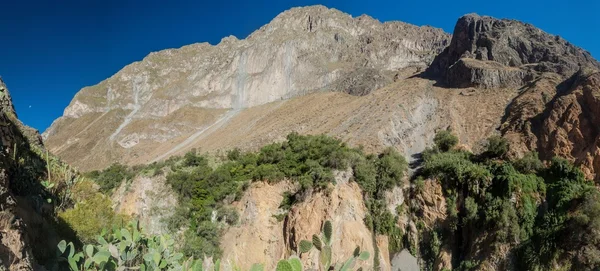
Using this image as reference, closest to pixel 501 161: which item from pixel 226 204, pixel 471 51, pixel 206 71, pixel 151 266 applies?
pixel 226 204

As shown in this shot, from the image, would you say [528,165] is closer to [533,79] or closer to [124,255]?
[533,79]

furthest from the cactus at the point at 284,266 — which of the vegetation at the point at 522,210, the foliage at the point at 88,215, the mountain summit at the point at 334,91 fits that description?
the mountain summit at the point at 334,91

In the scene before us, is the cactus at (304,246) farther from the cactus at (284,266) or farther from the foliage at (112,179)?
the foliage at (112,179)

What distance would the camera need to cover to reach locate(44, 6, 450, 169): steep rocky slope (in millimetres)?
66438

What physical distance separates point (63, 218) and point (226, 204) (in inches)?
379

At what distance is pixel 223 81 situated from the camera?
82312 millimetres

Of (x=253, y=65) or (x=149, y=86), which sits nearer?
(x=253, y=65)

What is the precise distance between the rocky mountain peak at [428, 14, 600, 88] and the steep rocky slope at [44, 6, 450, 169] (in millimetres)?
13466

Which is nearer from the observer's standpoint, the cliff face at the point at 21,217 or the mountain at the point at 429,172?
the cliff face at the point at 21,217

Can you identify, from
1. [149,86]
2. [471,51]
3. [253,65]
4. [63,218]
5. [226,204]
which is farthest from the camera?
[149,86]

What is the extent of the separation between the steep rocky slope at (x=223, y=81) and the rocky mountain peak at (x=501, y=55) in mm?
13466

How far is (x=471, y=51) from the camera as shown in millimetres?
49125

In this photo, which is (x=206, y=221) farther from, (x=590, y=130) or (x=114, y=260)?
(x=590, y=130)

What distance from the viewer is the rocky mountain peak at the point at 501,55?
→ 3794cm
